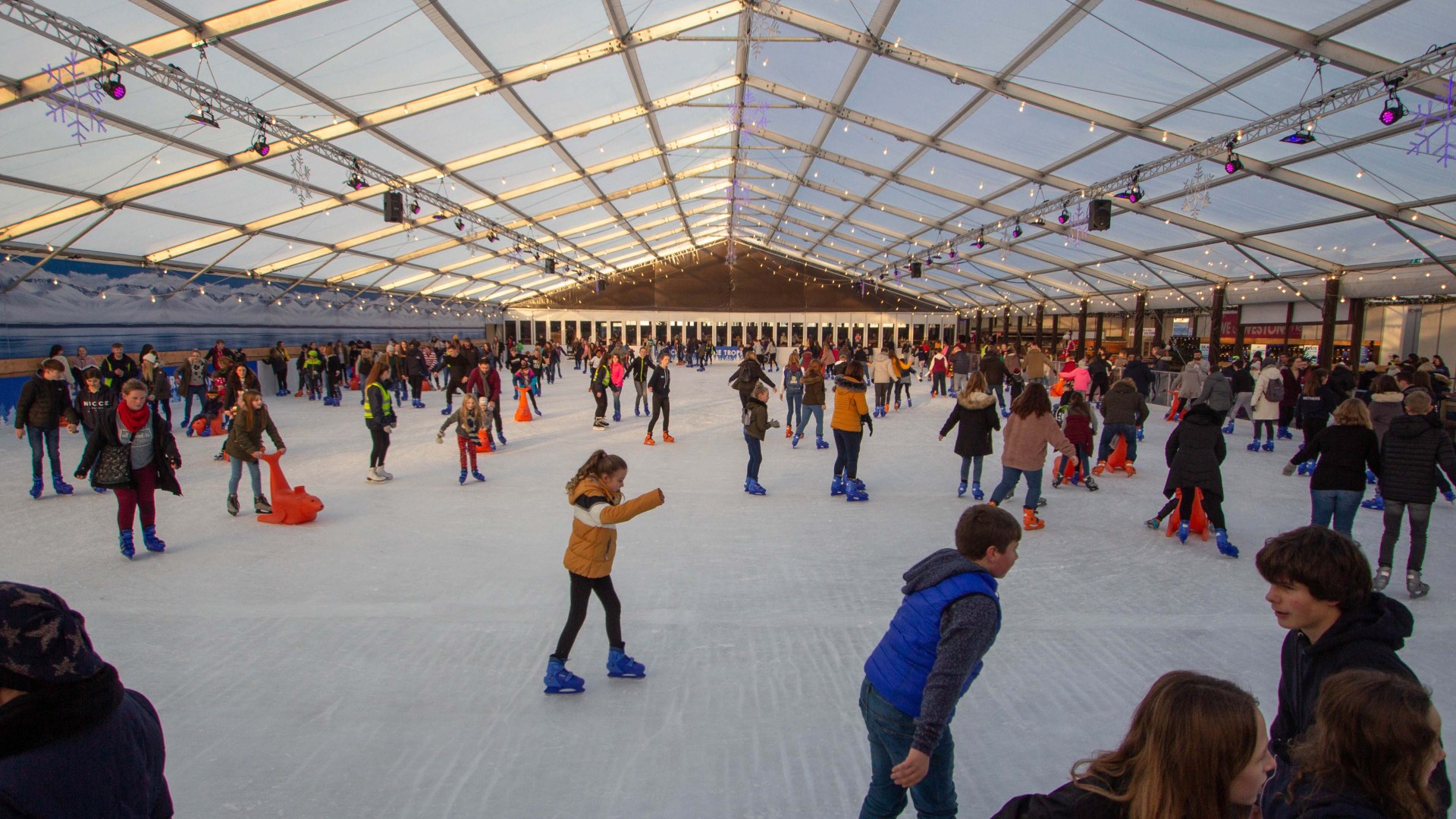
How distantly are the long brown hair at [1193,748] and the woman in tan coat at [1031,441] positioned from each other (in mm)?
4363

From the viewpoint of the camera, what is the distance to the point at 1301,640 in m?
1.62


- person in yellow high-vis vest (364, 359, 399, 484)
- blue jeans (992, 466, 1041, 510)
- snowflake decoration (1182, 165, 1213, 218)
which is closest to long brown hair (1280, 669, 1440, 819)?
blue jeans (992, 466, 1041, 510)

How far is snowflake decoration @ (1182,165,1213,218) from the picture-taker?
402 inches

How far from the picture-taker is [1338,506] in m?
3.99

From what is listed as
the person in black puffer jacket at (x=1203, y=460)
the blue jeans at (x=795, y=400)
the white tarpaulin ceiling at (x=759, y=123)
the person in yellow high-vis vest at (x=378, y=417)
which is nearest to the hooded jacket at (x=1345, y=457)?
the person in black puffer jacket at (x=1203, y=460)

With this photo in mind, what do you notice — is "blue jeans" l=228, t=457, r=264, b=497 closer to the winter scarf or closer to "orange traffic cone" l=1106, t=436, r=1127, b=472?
the winter scarf

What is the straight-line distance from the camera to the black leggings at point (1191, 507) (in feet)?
15.4

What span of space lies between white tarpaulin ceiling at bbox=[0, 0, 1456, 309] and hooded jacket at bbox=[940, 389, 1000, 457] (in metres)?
4.11

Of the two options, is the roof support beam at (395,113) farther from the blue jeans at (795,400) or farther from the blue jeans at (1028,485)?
the blue jeans at (1028,485)

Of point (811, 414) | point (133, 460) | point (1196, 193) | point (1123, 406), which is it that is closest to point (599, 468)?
point (133, 460)

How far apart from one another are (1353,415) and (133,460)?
23.5ft

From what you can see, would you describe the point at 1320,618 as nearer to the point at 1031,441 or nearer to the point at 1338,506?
the point at 1338,506

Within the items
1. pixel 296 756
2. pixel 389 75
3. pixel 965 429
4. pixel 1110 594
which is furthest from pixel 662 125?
pixel 296 756

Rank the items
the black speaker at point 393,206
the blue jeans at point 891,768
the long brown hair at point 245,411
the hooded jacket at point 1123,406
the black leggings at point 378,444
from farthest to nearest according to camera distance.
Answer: the black speaker at point 393,206 < the hooded jacket at point 1123,406 < the black leggings at point 378,444 < the long brown hair at point 245,411 < the blue jeans at point 891,768
